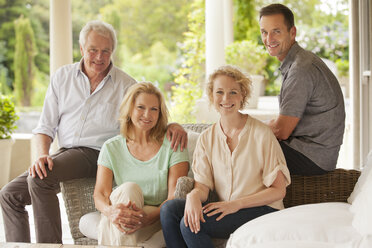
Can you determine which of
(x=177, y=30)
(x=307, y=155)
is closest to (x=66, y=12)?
(x=307, y=155)

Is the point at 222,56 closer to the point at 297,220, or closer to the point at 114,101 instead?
the point at 114,101

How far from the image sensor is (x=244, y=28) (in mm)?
12570

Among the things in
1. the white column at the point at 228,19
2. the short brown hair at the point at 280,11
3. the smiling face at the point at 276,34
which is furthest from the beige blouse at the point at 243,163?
the white column at the point at 228,19

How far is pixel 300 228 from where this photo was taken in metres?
2.22

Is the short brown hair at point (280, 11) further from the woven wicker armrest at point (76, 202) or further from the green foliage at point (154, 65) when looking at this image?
the green foliage at point (154, 65)

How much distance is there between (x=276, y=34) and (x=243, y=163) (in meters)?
0.75

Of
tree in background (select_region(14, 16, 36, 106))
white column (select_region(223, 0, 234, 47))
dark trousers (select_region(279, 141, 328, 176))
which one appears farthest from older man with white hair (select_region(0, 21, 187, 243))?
tree in background (select_region(14, 16, 36, 106))

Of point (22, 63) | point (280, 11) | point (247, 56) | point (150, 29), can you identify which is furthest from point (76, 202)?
point (150, 29)

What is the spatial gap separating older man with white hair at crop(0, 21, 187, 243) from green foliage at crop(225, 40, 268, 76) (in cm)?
406

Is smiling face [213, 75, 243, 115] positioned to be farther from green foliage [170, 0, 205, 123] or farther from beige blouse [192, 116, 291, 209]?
green foliage [170, 0, 205, 123]

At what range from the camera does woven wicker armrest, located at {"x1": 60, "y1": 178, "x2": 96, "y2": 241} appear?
3.02 m

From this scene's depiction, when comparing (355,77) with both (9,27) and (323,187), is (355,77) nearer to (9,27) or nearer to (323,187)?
(323,187)

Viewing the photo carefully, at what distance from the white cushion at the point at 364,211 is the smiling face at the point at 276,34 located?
0.88 m

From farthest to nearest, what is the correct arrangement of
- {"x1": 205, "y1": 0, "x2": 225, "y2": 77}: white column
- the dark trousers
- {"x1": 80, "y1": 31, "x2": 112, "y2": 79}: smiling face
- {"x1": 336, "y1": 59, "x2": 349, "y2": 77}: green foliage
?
1. {"x1": 336, "y1": 59, "x2": 349, "y2": 77}: green foliage
2. {"x1": 205, "y1": 0, "x2": 225, "y2": 77}: white column
3. {"x1": 80, "y1": 31, "x2": 112, "y2": 79}: smiling face
4. the dark trousers
